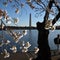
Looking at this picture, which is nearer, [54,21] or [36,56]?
[54,21]

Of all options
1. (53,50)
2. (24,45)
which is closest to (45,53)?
(53,50)

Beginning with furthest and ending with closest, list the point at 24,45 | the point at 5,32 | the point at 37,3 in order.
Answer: the point at 37,3 < the point at 24,45 < the point at 5,32

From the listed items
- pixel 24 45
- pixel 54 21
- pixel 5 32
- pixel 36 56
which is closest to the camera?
pixel 5 32

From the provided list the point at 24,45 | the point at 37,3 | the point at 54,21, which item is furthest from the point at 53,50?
the point at 24,45

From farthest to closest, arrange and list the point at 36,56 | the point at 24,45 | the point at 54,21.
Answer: the point at 36,56 → the point at 54,21 → the point at 24,45

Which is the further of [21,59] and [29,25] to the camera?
[21,59]

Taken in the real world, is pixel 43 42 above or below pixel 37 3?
below

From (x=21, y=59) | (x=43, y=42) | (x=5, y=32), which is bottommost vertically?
(x=21, y=59)

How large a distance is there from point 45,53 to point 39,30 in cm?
55

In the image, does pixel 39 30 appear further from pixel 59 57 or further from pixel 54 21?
pixel 59 57

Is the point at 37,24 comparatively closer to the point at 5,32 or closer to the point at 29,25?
the point at 29,25

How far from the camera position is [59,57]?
5.88 m

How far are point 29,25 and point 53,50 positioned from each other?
193 cm

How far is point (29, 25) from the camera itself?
498 cm
